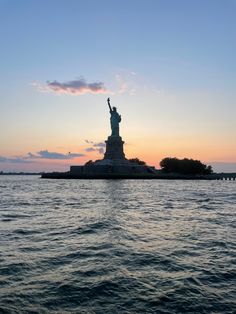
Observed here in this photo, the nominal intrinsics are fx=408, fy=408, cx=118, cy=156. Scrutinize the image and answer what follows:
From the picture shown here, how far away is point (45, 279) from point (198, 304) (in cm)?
338

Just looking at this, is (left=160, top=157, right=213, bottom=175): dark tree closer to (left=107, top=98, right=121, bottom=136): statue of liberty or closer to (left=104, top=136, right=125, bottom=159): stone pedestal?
(left=104, top=136, right=125, bottom=159): stone pedestal

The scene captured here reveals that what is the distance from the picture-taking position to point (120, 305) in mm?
7434

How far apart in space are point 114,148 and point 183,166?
36.0 m

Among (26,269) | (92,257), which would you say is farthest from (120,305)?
(92,257)

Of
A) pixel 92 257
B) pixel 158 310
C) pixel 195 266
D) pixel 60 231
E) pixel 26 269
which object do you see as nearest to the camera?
pixel 158 310

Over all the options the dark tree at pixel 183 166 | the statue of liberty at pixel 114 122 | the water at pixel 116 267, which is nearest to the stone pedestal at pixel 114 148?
the statue of liberty at pixel 114 122

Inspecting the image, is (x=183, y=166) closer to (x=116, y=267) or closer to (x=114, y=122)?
(x=114, y=122)

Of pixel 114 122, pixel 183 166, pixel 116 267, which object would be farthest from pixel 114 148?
pixel 116 267

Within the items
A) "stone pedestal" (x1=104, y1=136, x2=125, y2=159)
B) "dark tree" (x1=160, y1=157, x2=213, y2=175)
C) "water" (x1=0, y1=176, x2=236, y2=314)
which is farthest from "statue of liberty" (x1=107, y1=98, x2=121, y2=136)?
"water" (x1=0, y1=176, x2=236, y2=314)

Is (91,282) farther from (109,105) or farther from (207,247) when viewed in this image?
(109,105)

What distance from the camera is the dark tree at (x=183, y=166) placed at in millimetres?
131750

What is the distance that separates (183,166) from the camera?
5192 inches

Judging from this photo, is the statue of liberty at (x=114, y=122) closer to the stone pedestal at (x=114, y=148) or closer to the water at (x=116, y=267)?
the stone pedestal at (x=114, y=148)

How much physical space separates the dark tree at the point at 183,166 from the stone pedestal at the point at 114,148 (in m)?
32.2
